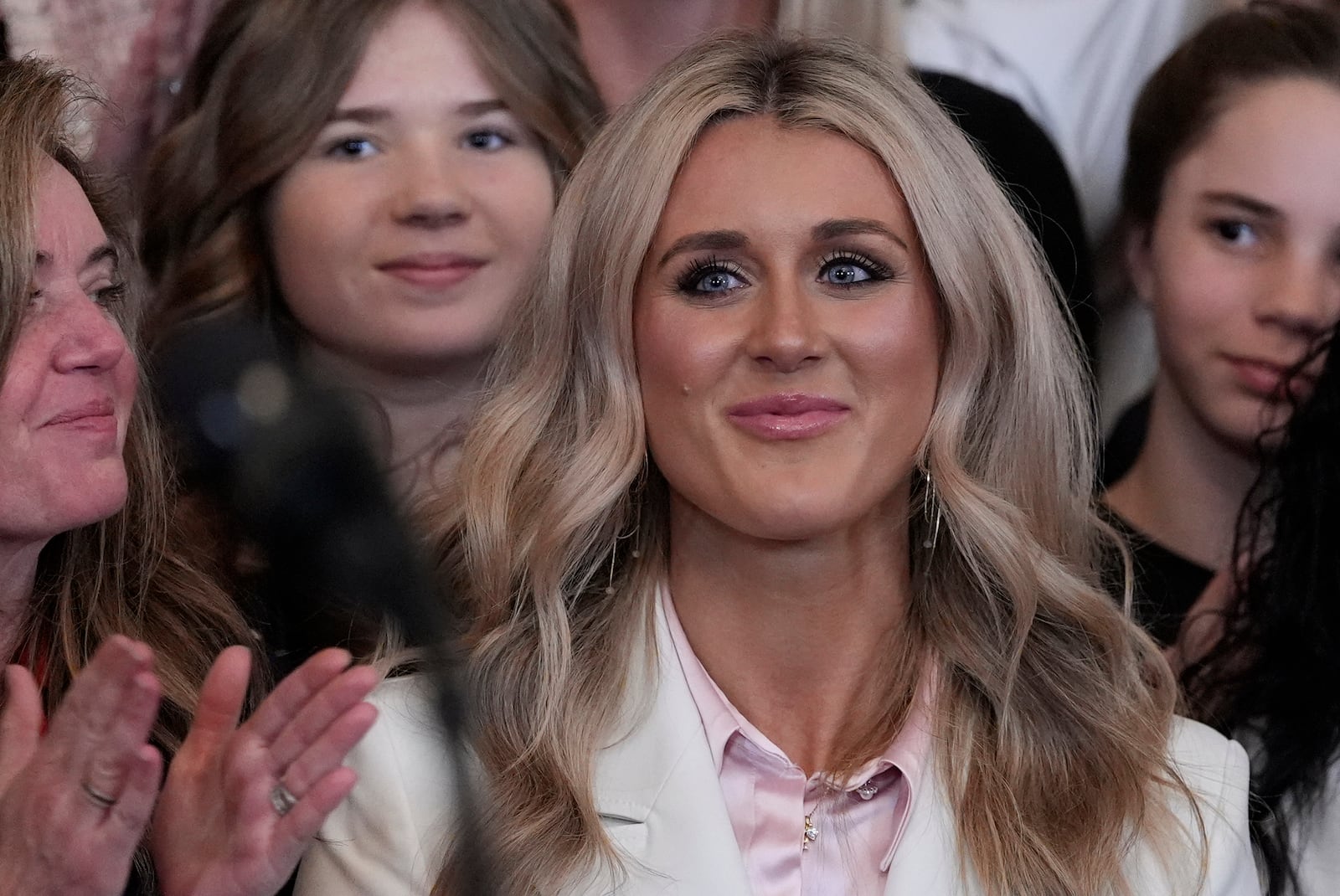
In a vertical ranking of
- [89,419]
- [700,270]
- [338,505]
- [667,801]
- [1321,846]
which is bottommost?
[1321,846]

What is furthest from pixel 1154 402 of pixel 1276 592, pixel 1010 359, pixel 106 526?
pixel 106 526

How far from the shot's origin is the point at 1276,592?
2.51 metres

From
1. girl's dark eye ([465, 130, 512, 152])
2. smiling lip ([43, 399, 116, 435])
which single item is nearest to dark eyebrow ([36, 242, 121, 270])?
smiling lip ([43, 399, 116, 435])

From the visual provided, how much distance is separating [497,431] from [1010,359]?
565mm

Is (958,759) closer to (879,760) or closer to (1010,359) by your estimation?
(879,760)

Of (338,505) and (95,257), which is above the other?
(338,505)

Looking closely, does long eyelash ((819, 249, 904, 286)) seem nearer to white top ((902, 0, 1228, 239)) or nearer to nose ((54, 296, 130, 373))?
nose ((54, 296, 130, 373))

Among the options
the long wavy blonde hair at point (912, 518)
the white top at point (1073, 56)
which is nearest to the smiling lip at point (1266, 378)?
the white top at point (1073, 56)

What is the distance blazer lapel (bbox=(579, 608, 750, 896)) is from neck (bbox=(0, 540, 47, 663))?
65 centimetres

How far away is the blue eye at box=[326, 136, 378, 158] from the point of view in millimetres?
2603

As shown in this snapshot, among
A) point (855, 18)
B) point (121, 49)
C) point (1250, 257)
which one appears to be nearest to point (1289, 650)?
point (1250, 257)

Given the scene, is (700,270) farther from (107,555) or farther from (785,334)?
(107,555)

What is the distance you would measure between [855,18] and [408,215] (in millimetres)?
789

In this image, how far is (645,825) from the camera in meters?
2.08
